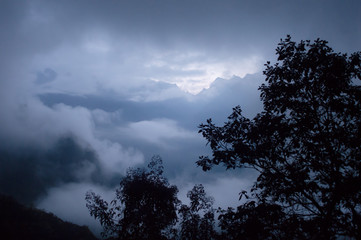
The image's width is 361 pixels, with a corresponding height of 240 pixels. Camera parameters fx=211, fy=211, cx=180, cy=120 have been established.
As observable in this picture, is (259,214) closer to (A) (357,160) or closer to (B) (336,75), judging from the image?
(A) (357,160)

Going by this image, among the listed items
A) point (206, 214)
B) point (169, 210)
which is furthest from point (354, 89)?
point (169, 210)

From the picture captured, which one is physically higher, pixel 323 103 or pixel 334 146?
pixel 323 103

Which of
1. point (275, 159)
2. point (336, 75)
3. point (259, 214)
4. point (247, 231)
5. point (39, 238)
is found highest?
point (336, 75)

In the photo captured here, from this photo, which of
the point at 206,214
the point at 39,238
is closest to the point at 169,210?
the point at 206,214

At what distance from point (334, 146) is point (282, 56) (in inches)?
192

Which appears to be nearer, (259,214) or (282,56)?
(259,214)

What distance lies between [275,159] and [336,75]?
4601 mm

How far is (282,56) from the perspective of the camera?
10523 mm

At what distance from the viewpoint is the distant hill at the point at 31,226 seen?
2562 cm

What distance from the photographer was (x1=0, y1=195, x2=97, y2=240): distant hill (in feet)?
84.1

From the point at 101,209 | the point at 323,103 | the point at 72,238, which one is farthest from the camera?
the point at 72,238

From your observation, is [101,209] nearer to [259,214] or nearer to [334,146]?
[259,214]

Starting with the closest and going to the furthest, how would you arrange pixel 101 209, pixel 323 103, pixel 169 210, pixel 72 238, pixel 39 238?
pixel 323 103
pixel 101 209
pixel 169 210
pixel 39 238
pixel 72 238

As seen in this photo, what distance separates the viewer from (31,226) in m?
29.0
